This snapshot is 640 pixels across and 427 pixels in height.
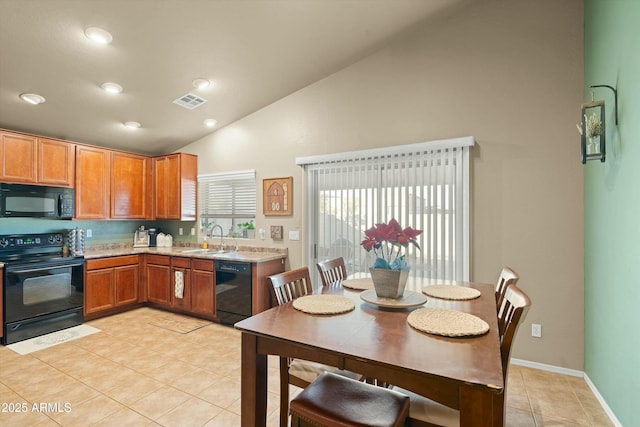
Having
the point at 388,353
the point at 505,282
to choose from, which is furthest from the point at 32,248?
the point at 505,282

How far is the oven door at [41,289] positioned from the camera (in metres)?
3.34

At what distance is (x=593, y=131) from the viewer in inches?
85.7

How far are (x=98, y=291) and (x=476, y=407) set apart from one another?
453 cm

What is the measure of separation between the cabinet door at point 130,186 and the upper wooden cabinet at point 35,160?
1.83 ft

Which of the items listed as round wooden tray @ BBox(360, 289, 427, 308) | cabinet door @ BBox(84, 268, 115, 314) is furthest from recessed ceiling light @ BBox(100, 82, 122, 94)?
round wooden tray @ BBox(360, 289, 427, 308)

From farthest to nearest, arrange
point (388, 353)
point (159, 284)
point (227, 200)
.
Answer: point (227, 200), point (159, 284), point (388, 353)

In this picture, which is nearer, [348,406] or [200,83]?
[348,406]

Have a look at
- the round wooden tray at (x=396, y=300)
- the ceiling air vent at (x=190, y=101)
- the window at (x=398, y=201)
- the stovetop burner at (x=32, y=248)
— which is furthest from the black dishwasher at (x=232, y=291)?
the round wooden tray at (x=396, y=300)

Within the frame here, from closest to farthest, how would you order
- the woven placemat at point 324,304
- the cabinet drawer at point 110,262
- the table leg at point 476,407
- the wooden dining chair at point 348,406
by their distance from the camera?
the table leg at point 476,407 → the wooden dining chair at point 348,406 → the woven placemat at point 324,304 → the cabinet drawer at point 110,262

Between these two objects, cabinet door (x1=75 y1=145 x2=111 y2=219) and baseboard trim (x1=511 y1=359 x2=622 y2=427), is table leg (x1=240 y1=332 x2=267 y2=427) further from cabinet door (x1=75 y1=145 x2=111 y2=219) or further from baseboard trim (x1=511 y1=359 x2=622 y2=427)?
cabinet door (x1=75 y1=145 x2=111 y2=219)

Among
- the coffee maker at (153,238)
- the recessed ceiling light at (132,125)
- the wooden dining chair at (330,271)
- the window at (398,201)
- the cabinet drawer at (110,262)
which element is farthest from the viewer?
the coffee maker at (153,238)

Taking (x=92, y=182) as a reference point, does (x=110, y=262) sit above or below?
below

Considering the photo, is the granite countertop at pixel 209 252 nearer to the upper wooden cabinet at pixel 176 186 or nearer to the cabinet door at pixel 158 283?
the cabinet door at pixel 158 283

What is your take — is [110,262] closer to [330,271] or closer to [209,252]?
[209,252]
